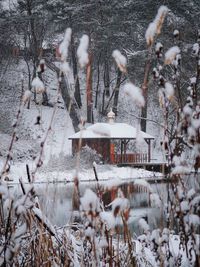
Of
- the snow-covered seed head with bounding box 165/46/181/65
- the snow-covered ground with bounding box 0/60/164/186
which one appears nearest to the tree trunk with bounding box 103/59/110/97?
the snow-covered ground with bounding box 0/60/164/186

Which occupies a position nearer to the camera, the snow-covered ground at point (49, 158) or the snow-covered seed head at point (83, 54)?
the snow-covered seed head at point (83, 54)

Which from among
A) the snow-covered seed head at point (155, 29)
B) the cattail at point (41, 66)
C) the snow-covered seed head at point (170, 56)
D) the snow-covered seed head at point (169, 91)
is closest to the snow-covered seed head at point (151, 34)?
the snow-covered seed head at point (155, 29)

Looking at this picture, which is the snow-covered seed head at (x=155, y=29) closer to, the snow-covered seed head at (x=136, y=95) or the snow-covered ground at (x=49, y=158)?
the snow-covered seed head at (x=136, y=95)

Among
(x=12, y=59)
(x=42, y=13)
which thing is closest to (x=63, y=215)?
(x=42, y=13)

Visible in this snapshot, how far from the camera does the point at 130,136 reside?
2605cm

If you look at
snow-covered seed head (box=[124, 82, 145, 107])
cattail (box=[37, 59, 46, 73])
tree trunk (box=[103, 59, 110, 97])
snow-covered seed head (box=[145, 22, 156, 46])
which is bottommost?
snow-covered seed head (box=[124, 82, 145, 107])

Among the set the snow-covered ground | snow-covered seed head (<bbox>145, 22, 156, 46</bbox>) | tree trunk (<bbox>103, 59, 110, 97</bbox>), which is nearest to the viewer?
snow-covered seed head (<bbox>145, 22, 156, 46</bbox>)

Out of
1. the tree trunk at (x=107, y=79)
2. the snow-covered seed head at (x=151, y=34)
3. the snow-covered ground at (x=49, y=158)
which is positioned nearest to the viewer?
the snow-covered seed head at (x=151, y=34)

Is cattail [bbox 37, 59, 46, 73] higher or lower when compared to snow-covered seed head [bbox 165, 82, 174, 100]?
higher

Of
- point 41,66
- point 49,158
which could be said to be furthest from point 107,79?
point 41,66

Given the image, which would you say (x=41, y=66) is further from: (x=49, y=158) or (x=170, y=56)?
(x=49, y=158)

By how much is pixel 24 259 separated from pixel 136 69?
2423cm

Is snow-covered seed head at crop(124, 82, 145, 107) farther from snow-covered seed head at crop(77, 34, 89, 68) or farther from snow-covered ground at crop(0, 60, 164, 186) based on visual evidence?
snow-covered ground at crop(0, 60, 164, 186)

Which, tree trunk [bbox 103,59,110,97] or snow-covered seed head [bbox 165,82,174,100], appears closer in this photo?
snow-covered seed head [bbox 165,82,174,100]
